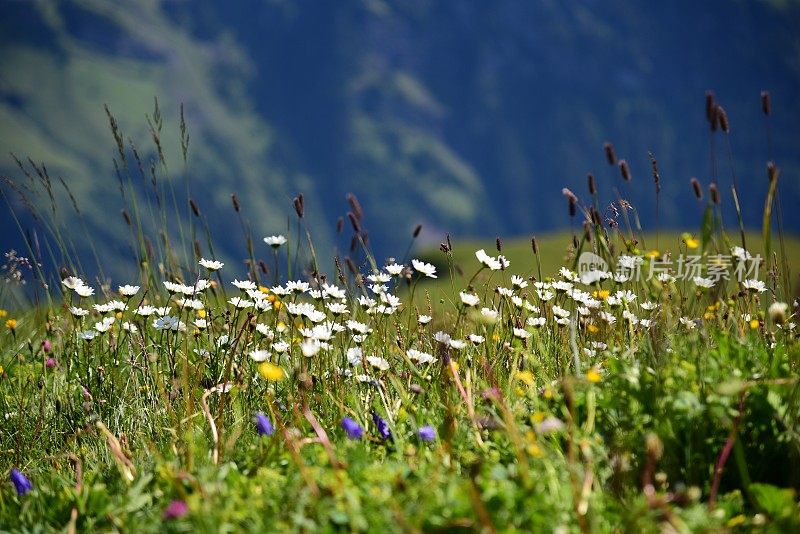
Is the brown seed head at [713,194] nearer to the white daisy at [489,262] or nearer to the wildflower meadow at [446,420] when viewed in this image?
the wildflower meadow at [446,420]

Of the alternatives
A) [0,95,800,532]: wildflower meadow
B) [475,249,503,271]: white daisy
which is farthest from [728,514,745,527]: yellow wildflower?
[475,249,503,271]: white daisy

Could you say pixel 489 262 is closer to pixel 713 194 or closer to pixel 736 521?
pixel 713 194

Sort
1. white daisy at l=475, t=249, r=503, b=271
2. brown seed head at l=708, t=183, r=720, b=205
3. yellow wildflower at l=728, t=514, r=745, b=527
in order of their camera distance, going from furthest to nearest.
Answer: white daisy at l=475, t=249, r=503, b=271
brown seed head at l=708, t=183, r=720, b=205
yellow wildflower at l=728, t=514, r=745, b=527

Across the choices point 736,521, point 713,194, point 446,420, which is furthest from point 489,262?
point 736,521

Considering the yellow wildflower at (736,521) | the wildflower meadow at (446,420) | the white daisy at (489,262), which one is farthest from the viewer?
the white daisy at (489,262)

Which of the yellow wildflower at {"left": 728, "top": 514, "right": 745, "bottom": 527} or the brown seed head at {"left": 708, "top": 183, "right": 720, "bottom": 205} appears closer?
the yellow wildflower at {"left": 728, "top": 514, "right": 745, "bottom": 527}

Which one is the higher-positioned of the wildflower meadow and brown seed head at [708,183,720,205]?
brown seed head at [708,183,720,205]

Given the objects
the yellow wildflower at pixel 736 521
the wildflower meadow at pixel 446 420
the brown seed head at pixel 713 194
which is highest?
the brown seed head at pixel 713 194

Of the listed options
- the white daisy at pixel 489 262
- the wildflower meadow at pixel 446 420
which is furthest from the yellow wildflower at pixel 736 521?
the white daisy at pixel 489 262

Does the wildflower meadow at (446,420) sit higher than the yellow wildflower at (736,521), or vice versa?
the wildflower meadow at (446,420)

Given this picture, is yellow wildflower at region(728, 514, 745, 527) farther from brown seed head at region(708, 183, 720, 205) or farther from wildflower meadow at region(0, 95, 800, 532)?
brown seed head at region(708, 183, 720, 205)

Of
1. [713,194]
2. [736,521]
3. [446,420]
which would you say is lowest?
[736,521]

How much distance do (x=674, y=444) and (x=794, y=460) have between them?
44cm

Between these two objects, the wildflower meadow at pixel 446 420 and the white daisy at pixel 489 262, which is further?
the white daisy at pixel 489 262
